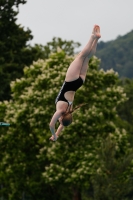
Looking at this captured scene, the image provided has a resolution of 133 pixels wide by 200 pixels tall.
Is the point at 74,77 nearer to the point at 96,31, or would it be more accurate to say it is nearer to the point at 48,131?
the point at 96,31

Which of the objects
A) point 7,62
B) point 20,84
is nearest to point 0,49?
point 7,62

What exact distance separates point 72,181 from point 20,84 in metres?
7.78

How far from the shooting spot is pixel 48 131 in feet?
134

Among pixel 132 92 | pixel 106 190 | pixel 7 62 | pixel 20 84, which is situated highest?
pixel 132 92

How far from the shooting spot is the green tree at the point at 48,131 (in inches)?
1543

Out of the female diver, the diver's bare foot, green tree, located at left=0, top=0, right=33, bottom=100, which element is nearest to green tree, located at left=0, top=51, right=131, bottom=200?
green tree, located at left=0, top=0, right=33, bottom=100

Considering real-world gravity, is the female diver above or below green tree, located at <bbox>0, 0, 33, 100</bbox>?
below

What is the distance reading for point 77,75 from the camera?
10180mm

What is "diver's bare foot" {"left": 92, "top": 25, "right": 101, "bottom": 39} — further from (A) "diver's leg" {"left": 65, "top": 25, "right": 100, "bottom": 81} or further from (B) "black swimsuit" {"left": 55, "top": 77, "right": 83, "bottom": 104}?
(B) "black swimsuit" {"left": 55, "top": 77, "right": 83, "bottom": 104}

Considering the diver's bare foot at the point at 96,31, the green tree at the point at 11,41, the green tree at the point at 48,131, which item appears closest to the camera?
the diver's bare foot at the point at 96,31

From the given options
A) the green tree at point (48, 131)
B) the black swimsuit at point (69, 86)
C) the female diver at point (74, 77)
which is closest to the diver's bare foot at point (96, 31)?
the female diver at point (74, 77)

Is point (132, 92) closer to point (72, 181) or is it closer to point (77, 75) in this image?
point (72, 181)

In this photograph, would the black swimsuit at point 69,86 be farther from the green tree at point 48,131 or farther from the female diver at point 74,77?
the green tree at point 48,131

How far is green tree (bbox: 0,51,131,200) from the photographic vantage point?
39.2 meters
